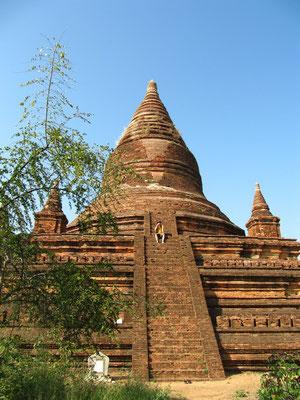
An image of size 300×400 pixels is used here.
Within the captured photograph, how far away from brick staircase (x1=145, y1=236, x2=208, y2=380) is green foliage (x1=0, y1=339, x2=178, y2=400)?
1.27 m

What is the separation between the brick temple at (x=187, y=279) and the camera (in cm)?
673

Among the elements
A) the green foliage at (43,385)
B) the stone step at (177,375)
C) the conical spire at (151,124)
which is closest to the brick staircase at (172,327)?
the stone step at (177,375)

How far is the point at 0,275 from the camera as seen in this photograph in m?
4.16

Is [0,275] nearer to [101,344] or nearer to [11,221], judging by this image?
[11,221]

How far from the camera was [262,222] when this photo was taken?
55.9 feet

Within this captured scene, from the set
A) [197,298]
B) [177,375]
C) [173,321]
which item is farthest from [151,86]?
[177,375]

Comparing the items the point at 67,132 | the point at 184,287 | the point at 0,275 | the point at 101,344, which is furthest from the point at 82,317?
the point at 184,287

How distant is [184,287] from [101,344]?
264 centimetres

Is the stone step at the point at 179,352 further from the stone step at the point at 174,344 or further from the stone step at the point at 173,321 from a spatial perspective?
the stone step at the point at 173,321

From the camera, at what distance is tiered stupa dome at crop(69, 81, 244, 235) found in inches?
546

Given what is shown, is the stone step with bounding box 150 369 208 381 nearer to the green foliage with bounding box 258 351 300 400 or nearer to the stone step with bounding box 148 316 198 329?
the stone step with bounding box 148 316 198 329

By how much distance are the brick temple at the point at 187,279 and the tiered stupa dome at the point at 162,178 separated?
0.06 m

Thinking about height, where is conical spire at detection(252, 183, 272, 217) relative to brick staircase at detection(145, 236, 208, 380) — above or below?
above

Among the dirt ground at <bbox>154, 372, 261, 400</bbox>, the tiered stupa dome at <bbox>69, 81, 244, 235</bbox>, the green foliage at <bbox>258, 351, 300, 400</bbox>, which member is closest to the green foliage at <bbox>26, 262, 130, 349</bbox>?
the dirt ground at <bbox>154, 372, 261, 400</bbox>
